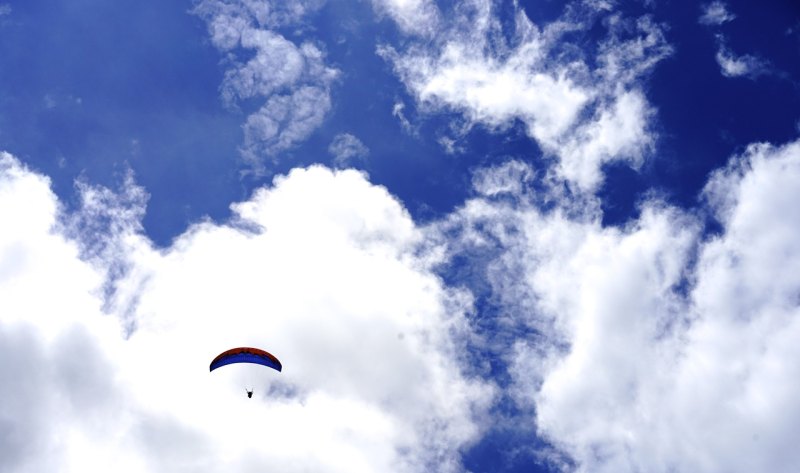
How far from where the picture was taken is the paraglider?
142125 mm

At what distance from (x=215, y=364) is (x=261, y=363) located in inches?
227

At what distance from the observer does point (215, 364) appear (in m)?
142

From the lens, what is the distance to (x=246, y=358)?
470ft

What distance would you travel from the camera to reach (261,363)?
142500mm

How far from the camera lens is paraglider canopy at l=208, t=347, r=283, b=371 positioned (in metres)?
142

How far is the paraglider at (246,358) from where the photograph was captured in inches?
5595

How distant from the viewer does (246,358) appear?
14312cm
